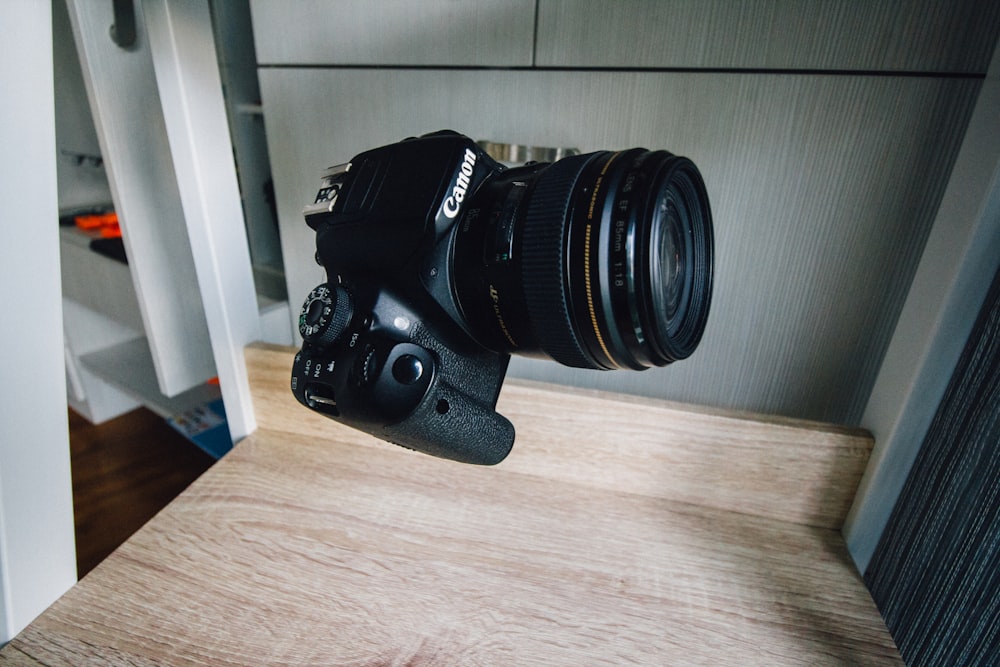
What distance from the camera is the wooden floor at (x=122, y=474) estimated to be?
0.94 m

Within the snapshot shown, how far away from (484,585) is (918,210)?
0.48 metres

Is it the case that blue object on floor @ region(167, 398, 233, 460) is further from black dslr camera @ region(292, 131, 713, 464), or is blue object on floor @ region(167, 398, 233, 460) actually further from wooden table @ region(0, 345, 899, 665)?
black dslr camera @ region(292, 131, 713, 464)

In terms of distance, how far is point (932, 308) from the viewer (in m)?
0.40

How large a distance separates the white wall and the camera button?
261 mm

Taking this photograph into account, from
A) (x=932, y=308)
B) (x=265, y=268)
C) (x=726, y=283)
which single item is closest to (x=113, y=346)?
(x=265, y=268)

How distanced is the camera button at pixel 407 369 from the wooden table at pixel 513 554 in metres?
0.18

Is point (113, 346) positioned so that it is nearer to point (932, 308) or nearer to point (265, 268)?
point (265, 268)

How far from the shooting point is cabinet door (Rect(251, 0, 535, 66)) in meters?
0.52

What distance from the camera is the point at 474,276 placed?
0.35 m

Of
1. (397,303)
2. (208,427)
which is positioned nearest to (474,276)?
(397,303)

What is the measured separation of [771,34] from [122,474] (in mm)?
1279

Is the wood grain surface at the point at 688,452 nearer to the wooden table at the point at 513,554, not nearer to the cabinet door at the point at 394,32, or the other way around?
the wooden table at the point at 513,554

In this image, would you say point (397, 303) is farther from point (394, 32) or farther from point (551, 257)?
point (394, 32)

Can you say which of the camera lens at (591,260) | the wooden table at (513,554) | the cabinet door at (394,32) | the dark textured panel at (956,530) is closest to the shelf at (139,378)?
the wooden table at (513,554)
